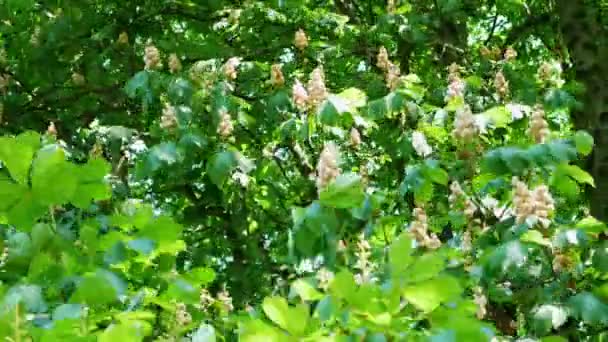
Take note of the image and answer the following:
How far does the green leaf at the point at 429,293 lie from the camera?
4.54 feet

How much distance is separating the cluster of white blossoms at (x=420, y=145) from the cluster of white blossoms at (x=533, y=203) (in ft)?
4.97

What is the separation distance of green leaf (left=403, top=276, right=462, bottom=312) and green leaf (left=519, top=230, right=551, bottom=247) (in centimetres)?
167

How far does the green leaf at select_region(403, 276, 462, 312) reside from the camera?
138cm

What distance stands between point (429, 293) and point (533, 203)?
167cm

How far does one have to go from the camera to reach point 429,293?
139cm

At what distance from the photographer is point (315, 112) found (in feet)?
14.0

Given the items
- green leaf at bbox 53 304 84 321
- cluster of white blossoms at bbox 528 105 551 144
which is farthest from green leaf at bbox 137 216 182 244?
cluster of white blossoms at bbox 528 105 551 144

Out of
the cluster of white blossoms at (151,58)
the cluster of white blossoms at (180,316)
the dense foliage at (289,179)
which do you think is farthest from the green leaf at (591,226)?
the cluster of white blossoms at (151,58)

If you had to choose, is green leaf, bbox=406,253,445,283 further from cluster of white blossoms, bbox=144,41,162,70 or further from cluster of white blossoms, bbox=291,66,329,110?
cluster of white blossoms, bbox=144,41,162,70

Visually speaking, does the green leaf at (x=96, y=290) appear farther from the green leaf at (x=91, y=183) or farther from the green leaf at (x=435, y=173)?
the green leaf at (x=435, y=173)

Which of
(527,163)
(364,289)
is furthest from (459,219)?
(364,289)

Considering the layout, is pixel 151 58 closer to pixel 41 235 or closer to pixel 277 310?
pixel 41 235

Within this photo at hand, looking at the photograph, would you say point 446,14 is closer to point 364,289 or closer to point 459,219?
point 459,219

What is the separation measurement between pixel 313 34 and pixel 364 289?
4.91 meters
